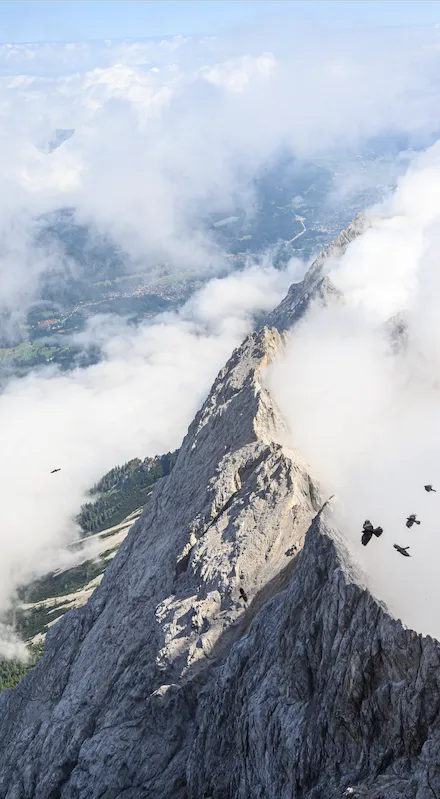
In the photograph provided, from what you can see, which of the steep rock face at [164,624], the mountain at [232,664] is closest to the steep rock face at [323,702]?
the mountain at [232,664]

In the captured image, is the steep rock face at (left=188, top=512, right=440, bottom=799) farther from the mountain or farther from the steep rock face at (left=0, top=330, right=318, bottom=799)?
the steep rock face at (left=0, top=330, right=318, bottom=799)

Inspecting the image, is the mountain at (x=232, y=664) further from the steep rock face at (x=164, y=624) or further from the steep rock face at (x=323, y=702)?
the steep rock face at (x=164, y=624)

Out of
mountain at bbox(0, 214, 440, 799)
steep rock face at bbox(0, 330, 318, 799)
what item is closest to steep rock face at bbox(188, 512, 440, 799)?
mountain at bbox(0, 214, 440, 799)

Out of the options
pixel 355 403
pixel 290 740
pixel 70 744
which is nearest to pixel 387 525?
pixel 290 740

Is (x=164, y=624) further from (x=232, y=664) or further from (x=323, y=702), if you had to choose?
(x=323, y=702)

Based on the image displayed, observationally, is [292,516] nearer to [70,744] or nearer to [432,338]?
[70,744]

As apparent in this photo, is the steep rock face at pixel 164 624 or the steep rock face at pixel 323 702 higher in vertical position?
the steep rock face at pixel 164 624
